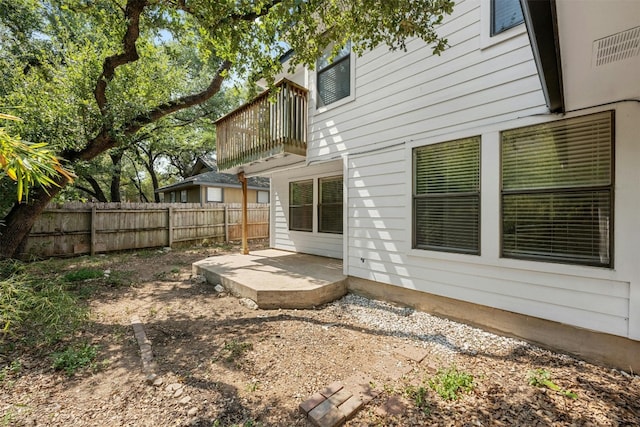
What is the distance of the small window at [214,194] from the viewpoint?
609 inches

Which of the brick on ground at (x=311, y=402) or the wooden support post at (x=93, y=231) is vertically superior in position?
the wooden support post at (x=93, y=231)

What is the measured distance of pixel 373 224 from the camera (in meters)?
4.35

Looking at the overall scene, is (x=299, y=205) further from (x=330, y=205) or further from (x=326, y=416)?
(x=326, y=416)

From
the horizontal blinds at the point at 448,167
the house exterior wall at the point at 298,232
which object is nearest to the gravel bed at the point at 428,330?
the horizontal blinds at the point at 448,167

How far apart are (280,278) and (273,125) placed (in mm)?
3098

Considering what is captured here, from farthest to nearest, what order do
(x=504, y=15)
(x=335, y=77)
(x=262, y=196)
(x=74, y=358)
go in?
(x=262, y=196) < (x=335, y=77) < (x=504, y=15) < (x=74, y=358)

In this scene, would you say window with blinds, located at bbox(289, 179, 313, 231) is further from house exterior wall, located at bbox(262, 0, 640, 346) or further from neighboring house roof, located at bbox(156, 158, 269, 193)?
neighboring house roof, located at bbox(156, 158, 269, 193)

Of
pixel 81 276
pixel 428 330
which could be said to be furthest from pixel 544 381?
pixel 81 276

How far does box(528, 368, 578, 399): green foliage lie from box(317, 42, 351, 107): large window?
4.64 metres

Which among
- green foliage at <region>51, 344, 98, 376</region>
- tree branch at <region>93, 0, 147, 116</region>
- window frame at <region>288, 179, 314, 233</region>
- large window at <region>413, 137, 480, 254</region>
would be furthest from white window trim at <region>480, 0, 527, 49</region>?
green foliage at <region>51, 344, 98, 376</region>

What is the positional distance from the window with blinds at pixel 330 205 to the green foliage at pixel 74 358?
15.7ft

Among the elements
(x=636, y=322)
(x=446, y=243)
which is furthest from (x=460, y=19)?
(x=636, y=322)

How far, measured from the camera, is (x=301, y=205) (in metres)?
7.45

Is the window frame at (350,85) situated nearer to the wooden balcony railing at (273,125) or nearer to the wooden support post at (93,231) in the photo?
the wooden balcony railing at (273,125)
